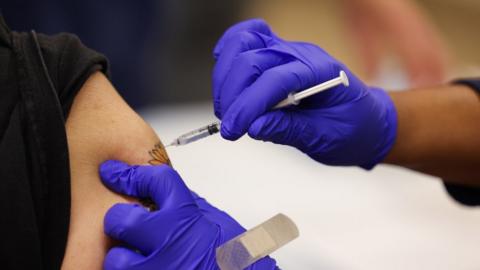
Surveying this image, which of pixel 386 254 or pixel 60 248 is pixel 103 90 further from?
pixel 386 254

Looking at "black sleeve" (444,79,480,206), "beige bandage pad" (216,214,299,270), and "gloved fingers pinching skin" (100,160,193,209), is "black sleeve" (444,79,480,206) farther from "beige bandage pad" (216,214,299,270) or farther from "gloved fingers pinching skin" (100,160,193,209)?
"gloved fingers pinching skin" (100,160,193,209)

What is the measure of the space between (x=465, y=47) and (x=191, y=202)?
287 cm

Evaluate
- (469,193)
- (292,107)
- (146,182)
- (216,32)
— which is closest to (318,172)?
(469,193)

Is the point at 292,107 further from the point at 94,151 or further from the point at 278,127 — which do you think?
the point at 94,151

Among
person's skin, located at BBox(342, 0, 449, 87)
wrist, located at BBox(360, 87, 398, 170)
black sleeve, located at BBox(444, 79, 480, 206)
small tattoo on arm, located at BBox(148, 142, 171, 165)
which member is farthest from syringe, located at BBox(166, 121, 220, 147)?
person's skin, located at BBox(342, 0, 449, 87)

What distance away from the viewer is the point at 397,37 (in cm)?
167

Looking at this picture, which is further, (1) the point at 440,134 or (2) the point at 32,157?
(1) the point at 440,134

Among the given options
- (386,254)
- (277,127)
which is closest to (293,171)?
(386,254)

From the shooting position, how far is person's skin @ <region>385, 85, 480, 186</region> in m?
1.23

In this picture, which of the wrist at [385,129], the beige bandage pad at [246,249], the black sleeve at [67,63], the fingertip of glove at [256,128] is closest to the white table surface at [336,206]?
the wrist at [385,129]

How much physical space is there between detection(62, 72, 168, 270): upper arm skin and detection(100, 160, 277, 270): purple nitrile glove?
0.07 ft

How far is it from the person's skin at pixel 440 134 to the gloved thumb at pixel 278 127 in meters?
0.35

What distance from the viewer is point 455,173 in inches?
50.8

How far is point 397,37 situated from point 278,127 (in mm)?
927
